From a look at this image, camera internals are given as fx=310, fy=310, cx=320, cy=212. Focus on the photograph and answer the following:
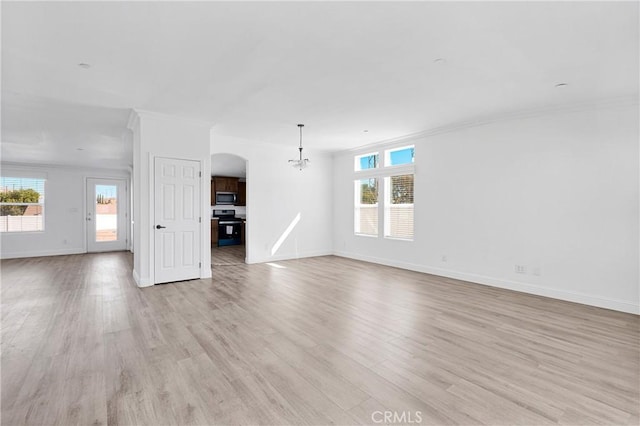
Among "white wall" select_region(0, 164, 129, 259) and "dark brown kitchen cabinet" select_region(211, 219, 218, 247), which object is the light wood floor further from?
"dark brown kitchen cabinet" select_region(211, 219, 218, 247)

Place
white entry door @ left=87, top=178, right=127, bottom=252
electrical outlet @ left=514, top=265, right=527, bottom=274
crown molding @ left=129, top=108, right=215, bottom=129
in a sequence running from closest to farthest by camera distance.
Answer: crown molding @ left=129, top=108, right=215, bottom=129 < electrical outlet @ left=514, top=265, right=527, bottom=274 < white entry door @ left=87, top=178, right=127, bottom=252

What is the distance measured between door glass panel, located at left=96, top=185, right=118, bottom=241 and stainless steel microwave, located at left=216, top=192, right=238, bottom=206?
3.07m

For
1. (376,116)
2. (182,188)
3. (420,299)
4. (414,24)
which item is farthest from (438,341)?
(182,188)

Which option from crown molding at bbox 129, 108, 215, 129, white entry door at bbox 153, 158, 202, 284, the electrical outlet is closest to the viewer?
crown molding at bbox 129, 108, 215, 129

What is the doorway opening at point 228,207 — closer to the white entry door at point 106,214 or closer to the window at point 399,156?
the white entry door at point 106,214

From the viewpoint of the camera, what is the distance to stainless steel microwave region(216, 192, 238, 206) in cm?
1109

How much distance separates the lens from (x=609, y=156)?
402 centimetres

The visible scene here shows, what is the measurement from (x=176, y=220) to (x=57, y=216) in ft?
20.5

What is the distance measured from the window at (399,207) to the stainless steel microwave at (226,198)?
21.4ft

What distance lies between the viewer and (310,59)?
303cm

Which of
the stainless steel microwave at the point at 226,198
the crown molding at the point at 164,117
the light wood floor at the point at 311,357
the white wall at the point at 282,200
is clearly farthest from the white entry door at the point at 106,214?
the crown molding at the point at 164,117

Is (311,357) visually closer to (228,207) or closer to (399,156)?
(399,156)

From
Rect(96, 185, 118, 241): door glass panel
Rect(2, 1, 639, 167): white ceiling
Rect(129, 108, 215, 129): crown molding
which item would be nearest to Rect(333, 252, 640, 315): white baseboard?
Rect(2, 1, 639, 167): white ceiling

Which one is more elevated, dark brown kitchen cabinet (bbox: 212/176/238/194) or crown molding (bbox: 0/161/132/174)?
crown molding (bbox: 0/161/132/174)
